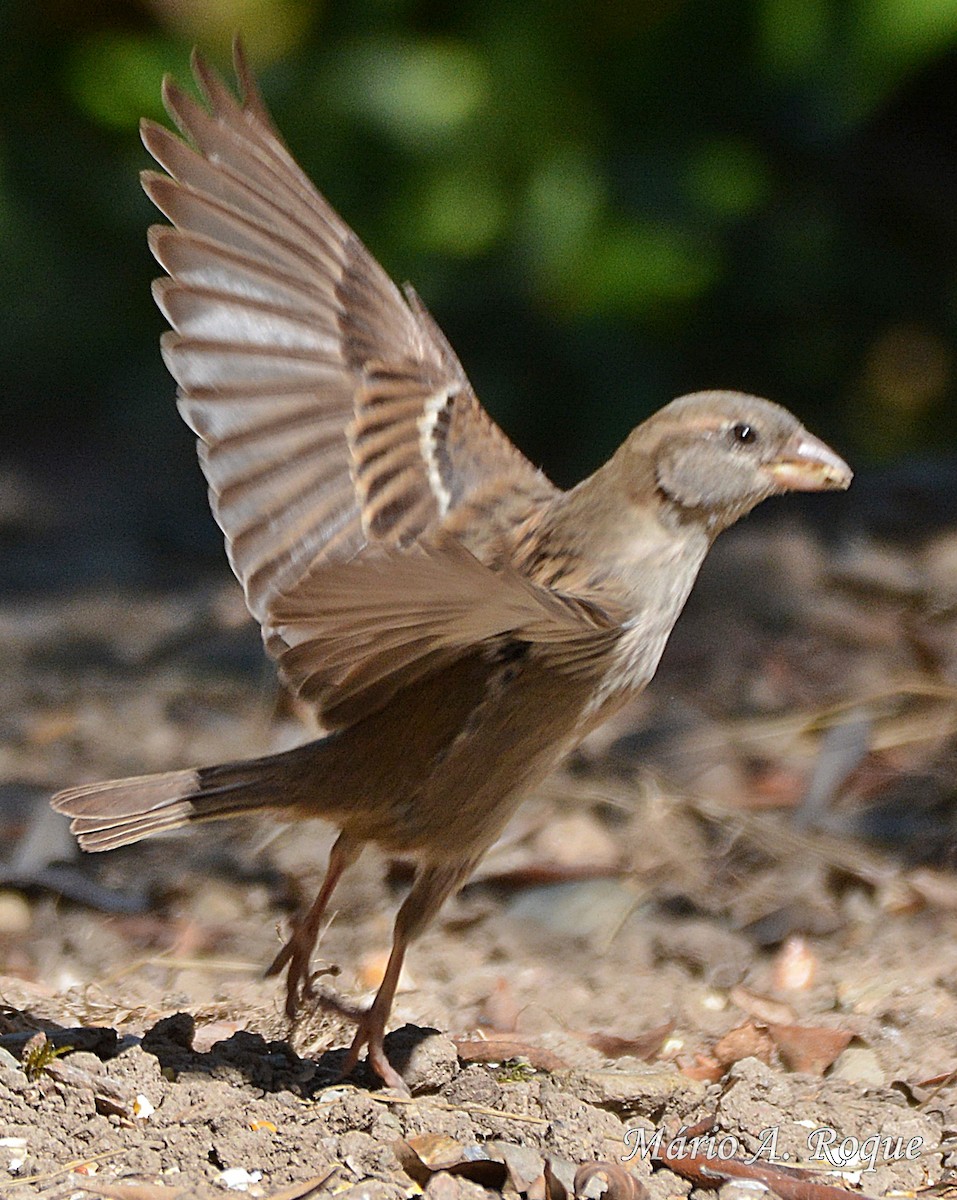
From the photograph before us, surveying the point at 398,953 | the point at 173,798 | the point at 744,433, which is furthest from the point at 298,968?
the point at 744,433

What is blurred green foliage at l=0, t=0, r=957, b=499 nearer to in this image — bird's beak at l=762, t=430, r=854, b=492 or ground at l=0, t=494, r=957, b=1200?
ground at l=0, t=494, r=957, b=1200

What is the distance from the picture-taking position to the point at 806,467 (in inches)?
148

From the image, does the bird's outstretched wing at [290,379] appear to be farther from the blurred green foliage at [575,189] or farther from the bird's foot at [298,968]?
the blurred green foliage at [575,189]

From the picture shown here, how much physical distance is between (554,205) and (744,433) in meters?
3.14

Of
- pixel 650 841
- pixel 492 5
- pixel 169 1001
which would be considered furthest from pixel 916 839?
pixel 492 5

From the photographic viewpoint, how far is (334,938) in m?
4.65

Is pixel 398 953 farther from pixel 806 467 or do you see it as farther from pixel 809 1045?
pixel 806 467

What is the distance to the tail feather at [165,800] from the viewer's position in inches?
141

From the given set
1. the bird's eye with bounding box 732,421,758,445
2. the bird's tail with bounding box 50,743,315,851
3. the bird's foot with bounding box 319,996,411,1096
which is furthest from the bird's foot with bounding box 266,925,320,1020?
the bird's eye with bounding box 732,421,758,445

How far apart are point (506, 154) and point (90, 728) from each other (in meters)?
2.70

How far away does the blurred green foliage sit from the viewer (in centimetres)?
668

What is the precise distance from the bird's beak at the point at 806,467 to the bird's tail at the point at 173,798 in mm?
1172

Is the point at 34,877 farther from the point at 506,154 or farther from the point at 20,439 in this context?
the point at 20,439

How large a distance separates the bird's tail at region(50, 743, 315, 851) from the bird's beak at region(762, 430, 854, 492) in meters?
1.17
